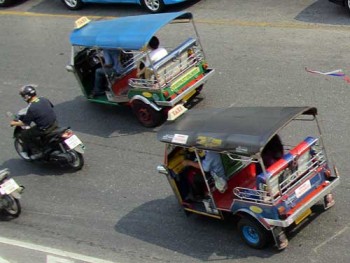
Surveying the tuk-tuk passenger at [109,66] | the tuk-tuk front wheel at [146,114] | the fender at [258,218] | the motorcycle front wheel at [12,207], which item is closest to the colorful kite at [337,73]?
the tuk-tuk front wheel at [146,114]

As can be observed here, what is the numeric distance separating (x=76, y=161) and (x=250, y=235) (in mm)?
3664

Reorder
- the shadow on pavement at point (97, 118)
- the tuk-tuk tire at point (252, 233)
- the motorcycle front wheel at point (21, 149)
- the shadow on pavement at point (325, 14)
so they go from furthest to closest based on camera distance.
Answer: the shadow on pavement at point (325, 14) < the shadow on pavement at point (97, 118) < the motorcycle front wheel at point (21, 149) < the tuk-tuk tire at point (252, 233)

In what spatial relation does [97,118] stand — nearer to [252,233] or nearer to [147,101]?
[147,101]

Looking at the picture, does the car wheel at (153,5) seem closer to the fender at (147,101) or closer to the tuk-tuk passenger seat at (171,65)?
the tuk-tuk passenger seat at (171,65)

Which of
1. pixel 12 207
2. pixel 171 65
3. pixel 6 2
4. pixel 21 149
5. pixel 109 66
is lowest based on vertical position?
pixel 12 207

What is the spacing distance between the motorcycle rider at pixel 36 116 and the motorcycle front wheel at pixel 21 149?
1.19ft

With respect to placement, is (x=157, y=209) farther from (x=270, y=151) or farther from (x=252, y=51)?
(x=252, y=51)

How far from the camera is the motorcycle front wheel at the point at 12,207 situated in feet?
30.5

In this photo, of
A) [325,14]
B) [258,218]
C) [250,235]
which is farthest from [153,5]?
[258,218]

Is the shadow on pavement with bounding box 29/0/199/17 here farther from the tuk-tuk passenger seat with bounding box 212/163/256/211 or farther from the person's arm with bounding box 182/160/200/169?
the tuk-tuk passenger seat with bounding box 212/163/256/211

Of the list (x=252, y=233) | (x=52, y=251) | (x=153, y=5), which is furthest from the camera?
(x=153, y=5)

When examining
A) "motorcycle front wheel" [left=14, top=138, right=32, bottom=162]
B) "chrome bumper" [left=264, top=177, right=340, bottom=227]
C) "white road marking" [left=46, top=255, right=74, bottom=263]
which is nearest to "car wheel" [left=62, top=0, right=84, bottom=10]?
"motorcycle front wheel" [left=14, top=138, right=32, bottom=162]

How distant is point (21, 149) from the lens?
10.9m

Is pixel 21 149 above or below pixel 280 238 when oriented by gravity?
above
